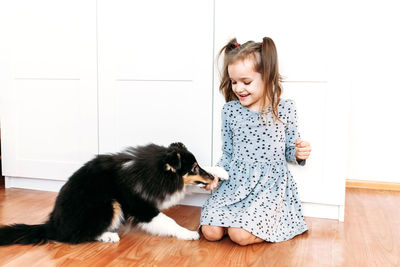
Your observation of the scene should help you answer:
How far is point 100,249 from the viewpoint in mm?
1467

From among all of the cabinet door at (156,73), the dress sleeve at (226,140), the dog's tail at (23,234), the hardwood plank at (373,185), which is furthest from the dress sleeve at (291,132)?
the dog's tail at (23,234)

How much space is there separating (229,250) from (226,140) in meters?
0.59

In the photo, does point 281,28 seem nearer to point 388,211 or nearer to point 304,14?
point 304,14

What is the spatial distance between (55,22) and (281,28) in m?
1.37

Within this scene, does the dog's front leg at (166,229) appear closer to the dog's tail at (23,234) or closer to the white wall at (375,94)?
the dog's tail at (23,234)

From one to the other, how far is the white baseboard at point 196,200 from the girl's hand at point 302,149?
0.33 metres

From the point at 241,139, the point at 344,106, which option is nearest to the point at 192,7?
the point at 241,139

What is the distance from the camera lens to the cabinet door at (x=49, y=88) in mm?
2105

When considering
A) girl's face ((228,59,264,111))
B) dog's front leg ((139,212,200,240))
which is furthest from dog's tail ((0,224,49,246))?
girl's face ((228,59,264,111))

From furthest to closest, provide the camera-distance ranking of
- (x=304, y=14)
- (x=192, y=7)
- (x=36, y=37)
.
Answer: (x=36, y=37), (x=192, y=7), (x=304, y=14)

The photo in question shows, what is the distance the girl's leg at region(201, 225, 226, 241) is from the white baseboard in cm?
48

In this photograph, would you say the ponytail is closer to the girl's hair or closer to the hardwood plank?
the girl's hair

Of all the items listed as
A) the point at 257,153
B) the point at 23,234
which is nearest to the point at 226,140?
the point at 257,153

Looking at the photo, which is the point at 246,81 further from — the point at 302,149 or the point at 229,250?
the point at 229,250
